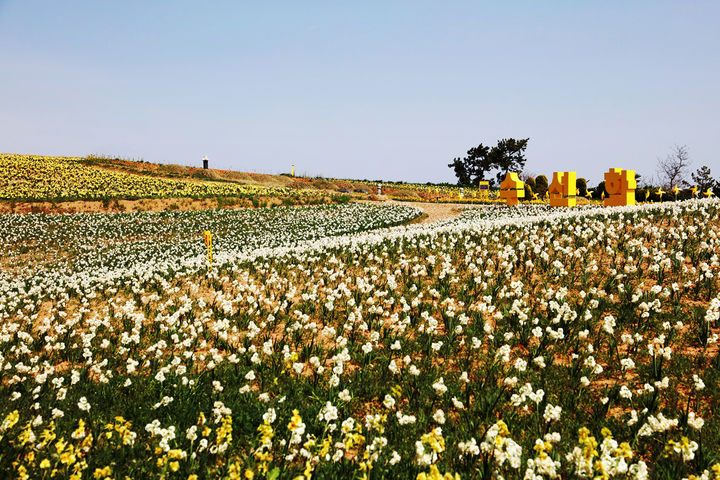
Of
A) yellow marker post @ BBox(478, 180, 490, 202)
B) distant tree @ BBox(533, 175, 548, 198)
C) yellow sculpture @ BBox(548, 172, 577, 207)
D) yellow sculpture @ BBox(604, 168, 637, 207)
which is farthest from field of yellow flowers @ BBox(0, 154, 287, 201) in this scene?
distant tree @ BBox(533, 175, 548, 198)

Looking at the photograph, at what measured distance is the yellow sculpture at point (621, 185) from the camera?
78.7 feet

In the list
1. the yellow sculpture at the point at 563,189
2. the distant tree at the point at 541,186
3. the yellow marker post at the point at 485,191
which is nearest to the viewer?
the yellow sculpture at the point at 563,189

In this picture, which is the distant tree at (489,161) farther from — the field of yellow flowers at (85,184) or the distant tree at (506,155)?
the field of yellow flowers at (85,184)

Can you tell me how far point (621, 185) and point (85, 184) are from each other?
2193 inches

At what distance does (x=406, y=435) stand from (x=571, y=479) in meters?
1.66

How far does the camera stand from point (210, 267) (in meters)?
13.0

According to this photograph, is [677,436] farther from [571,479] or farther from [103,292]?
[103,292]

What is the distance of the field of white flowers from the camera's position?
3.83m

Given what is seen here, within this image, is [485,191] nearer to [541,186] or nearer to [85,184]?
[541,186]

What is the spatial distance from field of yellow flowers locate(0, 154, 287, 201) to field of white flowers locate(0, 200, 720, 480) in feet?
120

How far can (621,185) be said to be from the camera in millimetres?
24281

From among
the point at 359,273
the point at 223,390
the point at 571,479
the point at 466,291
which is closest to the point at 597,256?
the point at 466,291

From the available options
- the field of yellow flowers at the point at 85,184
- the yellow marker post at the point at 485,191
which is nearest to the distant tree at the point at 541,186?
the yellow marker post at the point at 485,191

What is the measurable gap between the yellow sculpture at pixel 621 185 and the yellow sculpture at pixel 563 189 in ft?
12.9
